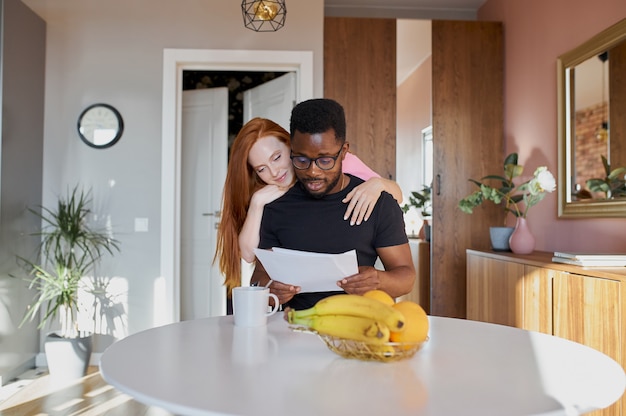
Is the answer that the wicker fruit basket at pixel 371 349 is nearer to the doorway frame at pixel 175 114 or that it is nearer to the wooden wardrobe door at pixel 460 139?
the doorway frame at pixel 175 114

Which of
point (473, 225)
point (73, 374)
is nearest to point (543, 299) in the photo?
point (473, 225)

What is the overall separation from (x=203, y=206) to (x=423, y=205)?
6.38ft

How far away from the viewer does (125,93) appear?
427 cm

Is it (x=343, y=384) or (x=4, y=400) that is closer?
(x=343, y=384)

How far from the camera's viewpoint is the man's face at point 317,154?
158cm

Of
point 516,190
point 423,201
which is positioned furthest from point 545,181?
point 423,201

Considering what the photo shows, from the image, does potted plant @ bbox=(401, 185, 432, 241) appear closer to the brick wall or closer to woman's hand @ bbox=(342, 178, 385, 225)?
the brick wall

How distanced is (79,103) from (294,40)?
5.18ft

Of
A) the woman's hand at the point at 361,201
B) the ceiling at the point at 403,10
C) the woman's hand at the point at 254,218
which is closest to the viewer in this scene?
the woman's hand at the point at 361,201

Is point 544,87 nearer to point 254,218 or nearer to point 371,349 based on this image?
point 254,218

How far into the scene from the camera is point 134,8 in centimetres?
429

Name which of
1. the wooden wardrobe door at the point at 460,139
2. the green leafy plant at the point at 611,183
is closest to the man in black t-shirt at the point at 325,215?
the green leafy plant at the point at 611,183

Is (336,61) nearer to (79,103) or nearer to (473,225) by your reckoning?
(473,225)

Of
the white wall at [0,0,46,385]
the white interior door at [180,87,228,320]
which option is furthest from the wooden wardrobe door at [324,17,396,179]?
the white wall at [0,0,46,385]
